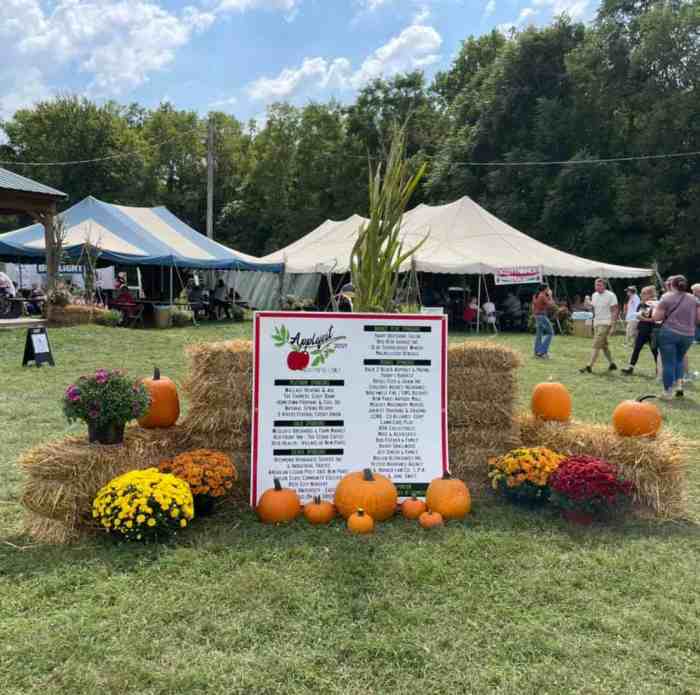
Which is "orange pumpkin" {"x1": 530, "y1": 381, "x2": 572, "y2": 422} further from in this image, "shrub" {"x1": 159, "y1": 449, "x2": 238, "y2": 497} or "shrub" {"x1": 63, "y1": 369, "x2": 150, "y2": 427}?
"shrub" {"x1": 63, "y1": 369, "x2": 150, "y2": 427}

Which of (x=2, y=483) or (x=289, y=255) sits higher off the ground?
(x=289, y=255)

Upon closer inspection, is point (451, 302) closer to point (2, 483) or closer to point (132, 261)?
point (132, 261)

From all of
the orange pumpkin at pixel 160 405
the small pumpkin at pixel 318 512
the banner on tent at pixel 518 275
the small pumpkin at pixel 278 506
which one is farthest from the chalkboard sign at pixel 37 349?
the banner on tent at pixel 518 275

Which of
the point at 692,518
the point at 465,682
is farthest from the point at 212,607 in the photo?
the point at 692,518

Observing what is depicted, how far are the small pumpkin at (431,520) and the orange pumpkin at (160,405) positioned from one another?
1.90 metres

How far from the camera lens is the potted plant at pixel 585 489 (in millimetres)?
3900

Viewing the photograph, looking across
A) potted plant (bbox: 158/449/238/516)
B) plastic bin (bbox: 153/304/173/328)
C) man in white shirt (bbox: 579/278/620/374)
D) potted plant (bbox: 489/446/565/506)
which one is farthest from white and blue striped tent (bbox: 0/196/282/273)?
potted plant (bbox: 489/446/565/506)

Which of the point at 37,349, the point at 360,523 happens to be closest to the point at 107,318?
the point at 37,349

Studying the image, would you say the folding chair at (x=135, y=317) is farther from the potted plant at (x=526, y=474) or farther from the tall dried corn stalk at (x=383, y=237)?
the potted plant at (x=526, y=474)

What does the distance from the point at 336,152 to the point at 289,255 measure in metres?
22.0

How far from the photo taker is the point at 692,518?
13.6ft

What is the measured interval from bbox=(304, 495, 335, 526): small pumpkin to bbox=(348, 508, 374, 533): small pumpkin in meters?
0.16

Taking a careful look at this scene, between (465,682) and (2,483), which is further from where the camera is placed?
(2,483)

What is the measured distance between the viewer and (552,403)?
482 cm
